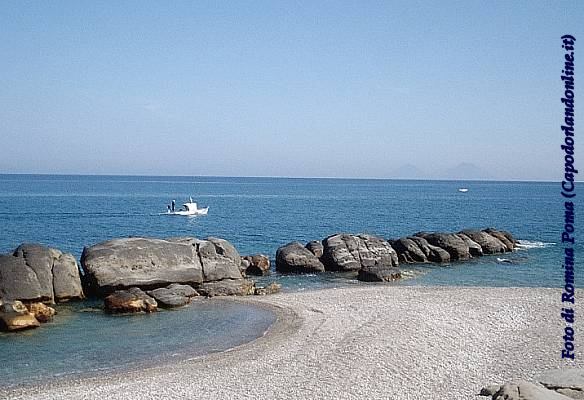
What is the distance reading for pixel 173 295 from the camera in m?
30.6

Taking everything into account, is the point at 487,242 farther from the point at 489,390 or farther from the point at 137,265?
the point at 489,390

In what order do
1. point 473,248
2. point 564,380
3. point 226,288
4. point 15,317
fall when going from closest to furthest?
point 564,380
point 15,317
point 226,288
point 473,248

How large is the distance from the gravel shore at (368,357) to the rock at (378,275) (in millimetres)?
7420

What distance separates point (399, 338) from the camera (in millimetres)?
22641

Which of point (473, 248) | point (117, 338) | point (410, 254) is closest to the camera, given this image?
point (117, 338)

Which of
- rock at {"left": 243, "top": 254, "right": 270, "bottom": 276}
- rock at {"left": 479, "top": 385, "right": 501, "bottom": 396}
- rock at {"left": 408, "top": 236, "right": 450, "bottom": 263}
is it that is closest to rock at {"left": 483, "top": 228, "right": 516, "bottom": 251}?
rock at {"left": 408, "top": 236, "right": 450, "bottom": 263}

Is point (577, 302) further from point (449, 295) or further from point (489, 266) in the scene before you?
point (489, 266)

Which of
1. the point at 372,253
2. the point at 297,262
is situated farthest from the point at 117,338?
the point at 372,253

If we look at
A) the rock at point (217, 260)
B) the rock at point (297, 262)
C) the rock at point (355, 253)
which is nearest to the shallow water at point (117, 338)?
the rock at point (217, 260)

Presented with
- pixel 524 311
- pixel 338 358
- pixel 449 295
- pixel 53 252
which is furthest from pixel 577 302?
pixel 53 252

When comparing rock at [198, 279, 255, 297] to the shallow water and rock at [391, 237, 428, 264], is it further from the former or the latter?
rock at [391, 237, 428, 264]

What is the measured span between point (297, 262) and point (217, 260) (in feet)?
26.0

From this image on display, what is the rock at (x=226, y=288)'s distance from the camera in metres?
32.8

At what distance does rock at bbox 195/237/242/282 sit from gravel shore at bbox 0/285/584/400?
213 inches
